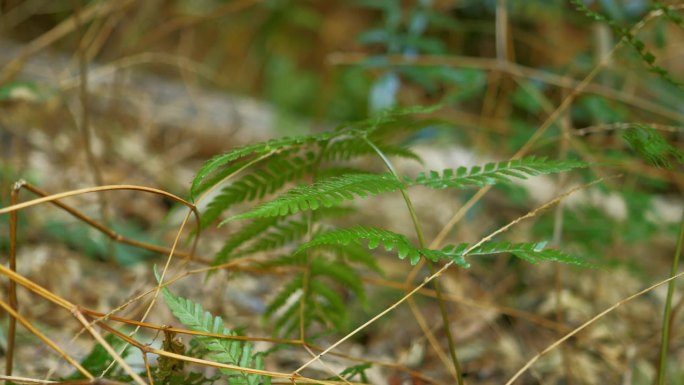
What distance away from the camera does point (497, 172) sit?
137 cm

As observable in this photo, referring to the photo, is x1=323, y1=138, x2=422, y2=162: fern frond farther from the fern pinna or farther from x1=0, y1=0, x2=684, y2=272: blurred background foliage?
x1=0, y1=0, x2=684, y2=272: blurred background foliage

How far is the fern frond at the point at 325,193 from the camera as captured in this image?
1154 millimetres

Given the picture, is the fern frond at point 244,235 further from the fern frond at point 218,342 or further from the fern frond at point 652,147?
the fern frond at point 652,147

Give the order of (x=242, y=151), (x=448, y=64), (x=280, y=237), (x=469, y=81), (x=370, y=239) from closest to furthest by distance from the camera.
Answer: (x=370, y=239), (x=242, y=151), (x=280, y=237), (x=448, y=64), (x=469, y=81)

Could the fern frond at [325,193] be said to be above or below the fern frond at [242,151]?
below

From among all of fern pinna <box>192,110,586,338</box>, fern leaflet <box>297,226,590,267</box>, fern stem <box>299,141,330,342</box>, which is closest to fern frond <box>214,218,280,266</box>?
fern pinna <box>192,110,586,338</box>

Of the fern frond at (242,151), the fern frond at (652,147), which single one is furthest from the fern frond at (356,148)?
the fern frond at (652,147)

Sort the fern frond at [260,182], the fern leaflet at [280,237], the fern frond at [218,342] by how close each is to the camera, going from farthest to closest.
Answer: the fern leaflet at [280,237] < the fern frond at [260,182] < the fern frond at [218,342]

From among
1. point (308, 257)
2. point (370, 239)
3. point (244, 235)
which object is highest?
point (370, 239)

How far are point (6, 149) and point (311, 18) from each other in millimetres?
3700

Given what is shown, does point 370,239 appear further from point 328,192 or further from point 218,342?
point 218,342

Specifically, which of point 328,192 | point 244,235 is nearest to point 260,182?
point 244,235

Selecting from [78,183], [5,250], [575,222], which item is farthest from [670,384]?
[78,183]

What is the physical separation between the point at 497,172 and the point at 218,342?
695mm
